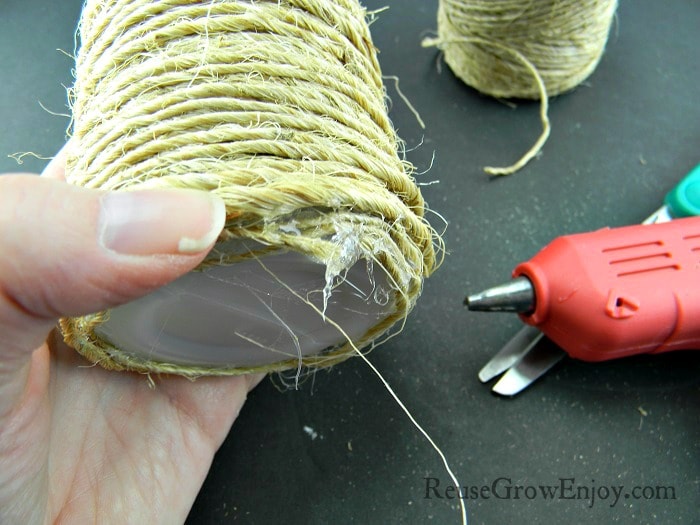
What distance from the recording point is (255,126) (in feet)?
1.23

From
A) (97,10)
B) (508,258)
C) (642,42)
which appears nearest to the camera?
(97,10)

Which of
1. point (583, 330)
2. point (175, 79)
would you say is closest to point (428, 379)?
point (583, 330)

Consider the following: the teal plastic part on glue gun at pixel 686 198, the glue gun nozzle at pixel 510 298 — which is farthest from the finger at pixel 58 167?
the teal plastic part on glue gun at pixel 686 198

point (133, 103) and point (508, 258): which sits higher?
point (133, 103)

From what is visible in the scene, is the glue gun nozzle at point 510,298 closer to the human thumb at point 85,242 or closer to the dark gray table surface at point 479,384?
the dark gray table surface at point 479,384

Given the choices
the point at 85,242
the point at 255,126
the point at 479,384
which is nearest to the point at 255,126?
the point at 255,126

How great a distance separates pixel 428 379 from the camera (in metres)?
0.66

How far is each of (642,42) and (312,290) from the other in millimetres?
814

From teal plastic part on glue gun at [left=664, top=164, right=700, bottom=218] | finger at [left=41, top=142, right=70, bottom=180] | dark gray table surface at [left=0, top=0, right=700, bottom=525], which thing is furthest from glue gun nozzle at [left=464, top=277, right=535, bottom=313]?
finger at [left=41, top=142, right=70, bottom=180]

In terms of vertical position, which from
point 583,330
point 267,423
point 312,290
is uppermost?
point 312,290

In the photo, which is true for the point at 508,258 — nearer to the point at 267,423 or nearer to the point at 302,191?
the point at 267,423

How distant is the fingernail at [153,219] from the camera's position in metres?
0.31

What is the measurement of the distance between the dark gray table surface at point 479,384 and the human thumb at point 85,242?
1.14ft

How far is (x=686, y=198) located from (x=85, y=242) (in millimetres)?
662
